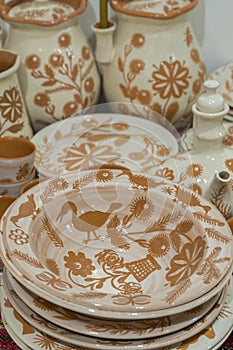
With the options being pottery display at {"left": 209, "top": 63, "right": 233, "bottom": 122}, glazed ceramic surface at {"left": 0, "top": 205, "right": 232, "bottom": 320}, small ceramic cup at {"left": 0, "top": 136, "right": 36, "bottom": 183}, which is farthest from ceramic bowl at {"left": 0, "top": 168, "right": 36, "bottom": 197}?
pottery display at {"left": 209, "top": 63, "right": 233, "bottom": 122}

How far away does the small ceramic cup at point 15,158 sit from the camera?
0.84 meters

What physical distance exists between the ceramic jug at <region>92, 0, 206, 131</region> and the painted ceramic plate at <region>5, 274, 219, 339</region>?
44 centimetres

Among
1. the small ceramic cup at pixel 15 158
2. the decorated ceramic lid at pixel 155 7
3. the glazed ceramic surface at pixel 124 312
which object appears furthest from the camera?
the decorated ceramic lid at pixel 155 7

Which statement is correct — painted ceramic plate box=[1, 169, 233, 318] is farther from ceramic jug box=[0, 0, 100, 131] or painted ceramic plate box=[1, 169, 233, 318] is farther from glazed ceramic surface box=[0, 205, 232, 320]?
ceramic jug box=[0, 0, 100, 131]

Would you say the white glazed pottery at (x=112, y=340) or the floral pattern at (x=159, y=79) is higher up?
the floral pattern at (x=159, y=79)

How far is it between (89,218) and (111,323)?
20 cm

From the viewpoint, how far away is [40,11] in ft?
3.23

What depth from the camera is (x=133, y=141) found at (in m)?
1.02

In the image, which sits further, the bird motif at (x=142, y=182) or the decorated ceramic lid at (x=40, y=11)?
the decorated ceramic lid at (x=40, y=11)

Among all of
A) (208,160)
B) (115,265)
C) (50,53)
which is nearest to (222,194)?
(208,160)

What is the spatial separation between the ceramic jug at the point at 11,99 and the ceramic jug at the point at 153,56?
0.15m

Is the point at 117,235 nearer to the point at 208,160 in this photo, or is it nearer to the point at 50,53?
the point at 208,160

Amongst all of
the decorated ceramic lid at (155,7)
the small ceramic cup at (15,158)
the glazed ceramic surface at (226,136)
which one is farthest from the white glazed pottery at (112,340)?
the decorated ceramic lid at (155,7)

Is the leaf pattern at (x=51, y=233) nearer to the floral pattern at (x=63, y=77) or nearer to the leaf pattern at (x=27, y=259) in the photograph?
the leaf pattern at (x=27, y=259)
